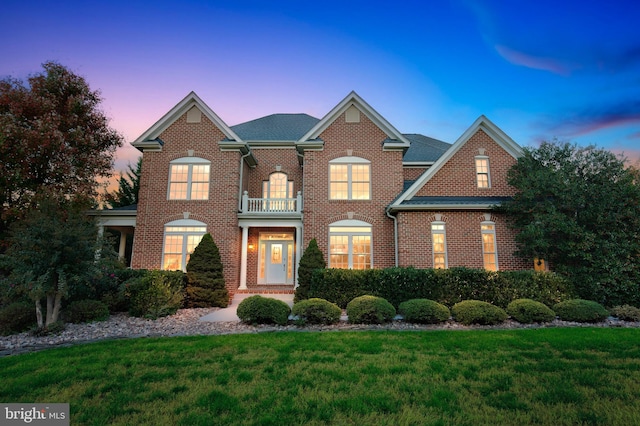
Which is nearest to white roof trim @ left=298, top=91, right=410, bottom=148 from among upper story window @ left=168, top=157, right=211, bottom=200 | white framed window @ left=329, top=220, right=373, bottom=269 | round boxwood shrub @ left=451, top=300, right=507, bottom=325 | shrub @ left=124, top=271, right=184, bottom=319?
white framed window @ left=329, top=220, right=373, bottom=269

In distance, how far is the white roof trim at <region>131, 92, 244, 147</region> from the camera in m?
16.2

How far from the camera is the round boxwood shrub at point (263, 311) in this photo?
8.82 metres

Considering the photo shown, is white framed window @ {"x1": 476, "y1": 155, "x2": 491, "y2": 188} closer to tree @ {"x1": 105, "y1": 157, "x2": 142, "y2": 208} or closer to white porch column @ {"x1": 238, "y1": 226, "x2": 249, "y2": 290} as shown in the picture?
white porch column @ {"x1": 238, "y1": 226, "x2": 249, "y2": 290}

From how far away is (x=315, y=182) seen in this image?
15875 millimetres

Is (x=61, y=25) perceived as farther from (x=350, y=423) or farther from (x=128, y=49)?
(x=350, y=423)

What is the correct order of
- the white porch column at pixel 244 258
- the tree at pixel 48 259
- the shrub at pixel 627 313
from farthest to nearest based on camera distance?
the white porch column at pixel 244 258 < the shrub at pixel 627 313 < the tree at pixel 48 259

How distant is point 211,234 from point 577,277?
15.0 m

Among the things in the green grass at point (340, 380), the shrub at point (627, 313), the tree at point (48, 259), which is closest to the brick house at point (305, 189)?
the shrub at point (627, 313)

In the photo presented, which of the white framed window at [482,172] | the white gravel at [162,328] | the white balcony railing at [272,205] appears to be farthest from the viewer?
the white balcony railing at [272,205]

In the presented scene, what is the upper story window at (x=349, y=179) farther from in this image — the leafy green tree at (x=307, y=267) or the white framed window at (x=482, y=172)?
the white framed window at (x=482, y=172)

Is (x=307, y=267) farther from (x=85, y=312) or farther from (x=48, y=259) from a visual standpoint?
(x=48, y=259)

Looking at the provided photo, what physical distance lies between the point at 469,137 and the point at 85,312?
1613 cm

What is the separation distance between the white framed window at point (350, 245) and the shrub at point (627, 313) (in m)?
8.54

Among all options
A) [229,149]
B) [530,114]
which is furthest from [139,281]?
[530,114]
